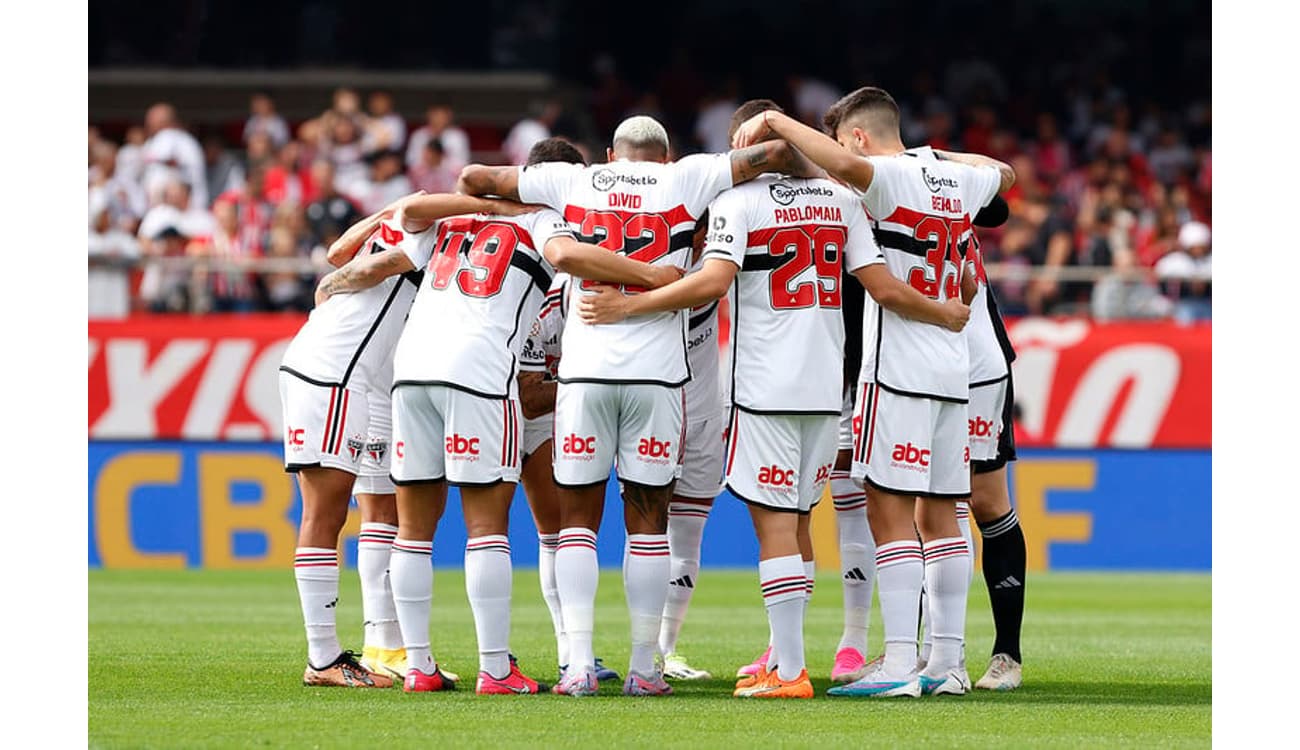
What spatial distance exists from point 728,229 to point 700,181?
253mm

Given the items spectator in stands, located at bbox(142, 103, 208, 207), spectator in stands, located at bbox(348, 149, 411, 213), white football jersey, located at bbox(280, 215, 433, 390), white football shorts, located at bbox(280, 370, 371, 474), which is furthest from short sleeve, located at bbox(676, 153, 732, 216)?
spectator in stands, located at bbox(142, 103, 208, 207)

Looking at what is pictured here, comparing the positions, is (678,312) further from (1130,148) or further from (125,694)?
(1130,148)

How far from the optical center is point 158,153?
796 inches

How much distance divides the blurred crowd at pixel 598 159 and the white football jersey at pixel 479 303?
9727 mm

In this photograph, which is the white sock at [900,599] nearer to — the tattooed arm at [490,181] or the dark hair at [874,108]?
the dark hair at [874,108]

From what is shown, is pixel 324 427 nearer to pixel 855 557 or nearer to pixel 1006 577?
pixel 855 557

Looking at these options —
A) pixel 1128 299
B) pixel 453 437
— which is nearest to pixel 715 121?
pixel 1128 299

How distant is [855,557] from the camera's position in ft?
29.3

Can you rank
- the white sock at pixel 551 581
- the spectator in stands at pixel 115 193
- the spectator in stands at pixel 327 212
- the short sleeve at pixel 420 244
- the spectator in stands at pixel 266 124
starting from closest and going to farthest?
1. the short sleeve at pixel 420 244
2. the white sock at pixel 551 581
3. the spectator in stands at pixel 327 212
4. the spectator in stands at pixel 115 193
5. the spectator in stands at pixel 266 124

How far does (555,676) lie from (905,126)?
54.0ft

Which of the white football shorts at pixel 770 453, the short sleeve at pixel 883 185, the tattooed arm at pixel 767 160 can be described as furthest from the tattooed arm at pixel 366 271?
the short sleeve at pixel 883 185

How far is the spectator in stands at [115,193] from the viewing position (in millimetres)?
19327

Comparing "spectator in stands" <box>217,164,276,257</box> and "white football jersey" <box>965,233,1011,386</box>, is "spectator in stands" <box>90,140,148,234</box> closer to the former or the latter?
"spectator in stands" <box>217,164,276,257</box>

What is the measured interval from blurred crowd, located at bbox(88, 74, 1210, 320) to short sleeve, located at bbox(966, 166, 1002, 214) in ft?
31.6
